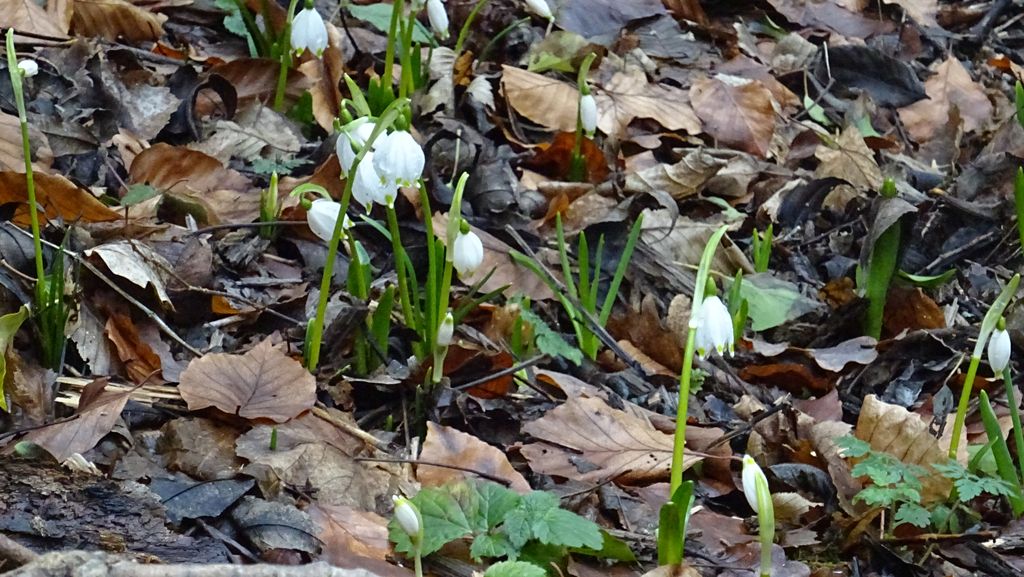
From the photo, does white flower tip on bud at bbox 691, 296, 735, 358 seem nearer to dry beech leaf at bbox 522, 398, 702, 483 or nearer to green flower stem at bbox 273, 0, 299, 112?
dry beech leaf at bbox 522, 398, 702, 483

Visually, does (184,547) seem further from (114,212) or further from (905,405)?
(905,405)

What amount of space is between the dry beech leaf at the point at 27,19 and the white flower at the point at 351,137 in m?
1.60

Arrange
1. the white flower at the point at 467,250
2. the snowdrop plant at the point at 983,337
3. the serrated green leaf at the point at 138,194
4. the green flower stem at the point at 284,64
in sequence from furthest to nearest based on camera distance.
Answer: the green flower stem at the point at 284,64, the serrated green leaf at the point at 138,194, the white flower at the point at 467,250, the snowdrop plant at the point at 983,337

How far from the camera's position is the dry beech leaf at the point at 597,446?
2170mm

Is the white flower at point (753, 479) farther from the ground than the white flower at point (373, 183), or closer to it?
closer to it

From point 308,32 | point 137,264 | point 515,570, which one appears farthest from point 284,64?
point 515,570

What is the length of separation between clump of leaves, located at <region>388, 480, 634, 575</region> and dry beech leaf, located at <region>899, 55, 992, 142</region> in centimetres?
295

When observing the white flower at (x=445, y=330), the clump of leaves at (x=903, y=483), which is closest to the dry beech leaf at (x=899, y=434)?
the clump of leaves at (x=903, y=483)

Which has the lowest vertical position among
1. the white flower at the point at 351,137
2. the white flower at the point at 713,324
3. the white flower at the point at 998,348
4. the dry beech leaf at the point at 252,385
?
the white flower at the point at 998,348

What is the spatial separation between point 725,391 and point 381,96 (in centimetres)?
122

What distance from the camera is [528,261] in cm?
254

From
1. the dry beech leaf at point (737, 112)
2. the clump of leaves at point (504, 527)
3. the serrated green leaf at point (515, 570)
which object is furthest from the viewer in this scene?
the dry beech leaf at point (737, 112)

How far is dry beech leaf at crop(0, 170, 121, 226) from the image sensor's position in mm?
2447

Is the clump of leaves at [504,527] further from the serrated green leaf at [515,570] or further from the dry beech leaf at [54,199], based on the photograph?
Answer: the dry beech leaf at [54,199]
